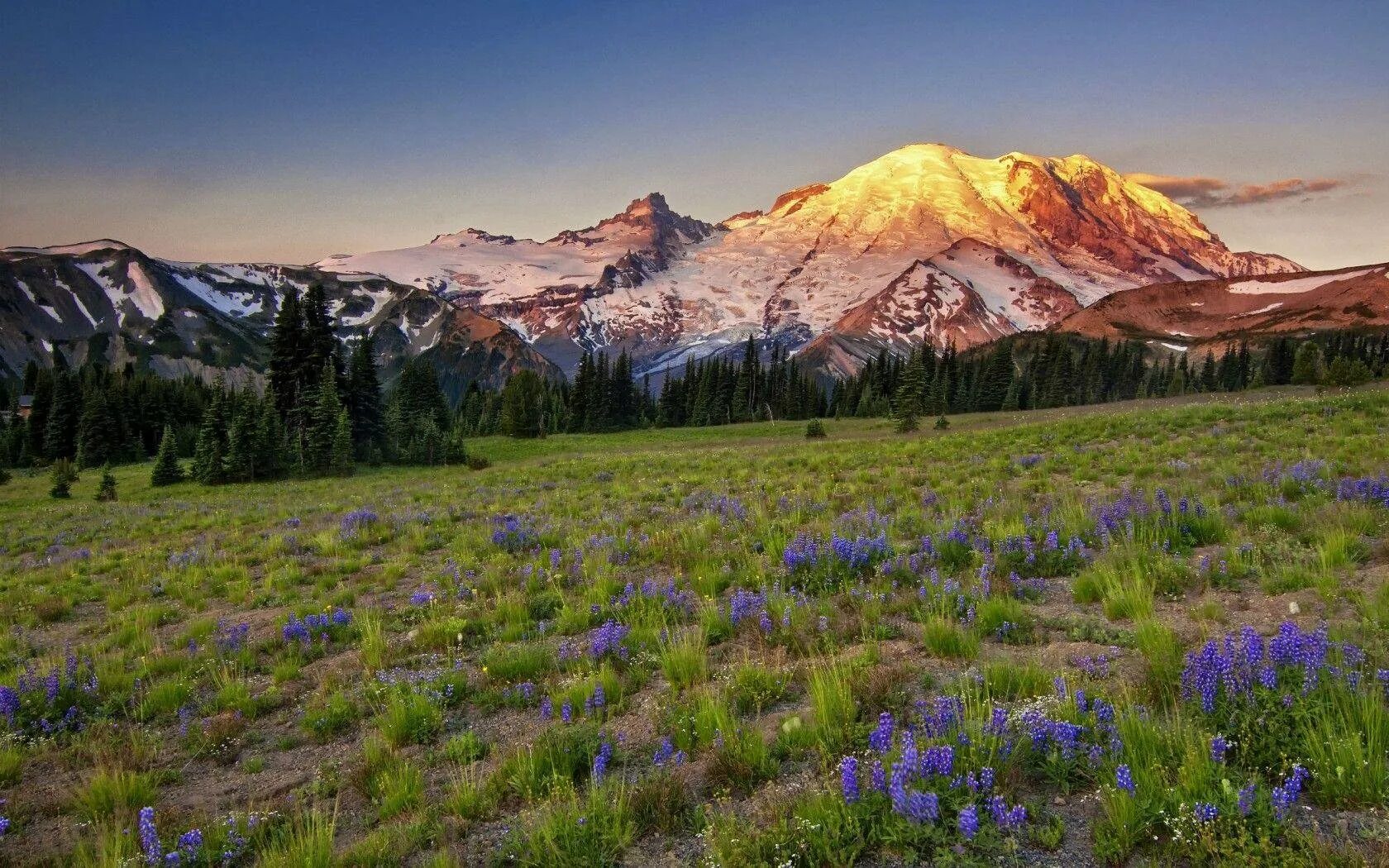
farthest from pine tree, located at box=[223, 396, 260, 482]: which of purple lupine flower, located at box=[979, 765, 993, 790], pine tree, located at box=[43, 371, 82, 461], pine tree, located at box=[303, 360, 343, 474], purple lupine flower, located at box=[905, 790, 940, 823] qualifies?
purple lupine flower, located at box=[979, 765, 993, 790]

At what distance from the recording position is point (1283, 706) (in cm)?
408

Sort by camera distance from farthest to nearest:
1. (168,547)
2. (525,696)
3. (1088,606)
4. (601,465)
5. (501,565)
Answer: (601,465) → (168,547) → (501,565) → (1088,606) → (525,696)

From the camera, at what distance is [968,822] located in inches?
134

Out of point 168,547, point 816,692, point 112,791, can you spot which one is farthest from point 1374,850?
point 168,547

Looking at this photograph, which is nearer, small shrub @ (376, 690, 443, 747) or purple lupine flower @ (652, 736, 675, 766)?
purple lupine flower @ (652, 736, 675, 766)

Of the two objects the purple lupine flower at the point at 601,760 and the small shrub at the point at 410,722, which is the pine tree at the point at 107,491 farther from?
the purple lupine flower at the point at 601,760

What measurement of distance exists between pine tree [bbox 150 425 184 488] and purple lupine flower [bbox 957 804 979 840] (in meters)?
53.1

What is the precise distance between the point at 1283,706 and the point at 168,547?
20346 mm

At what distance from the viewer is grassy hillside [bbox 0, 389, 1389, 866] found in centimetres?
371

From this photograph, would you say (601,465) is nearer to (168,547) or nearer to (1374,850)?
(168,547)

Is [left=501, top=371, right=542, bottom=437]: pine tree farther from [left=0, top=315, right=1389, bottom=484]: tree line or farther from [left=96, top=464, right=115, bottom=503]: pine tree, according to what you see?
[left=96, top=464, right=115, bottom=503]: pine tree

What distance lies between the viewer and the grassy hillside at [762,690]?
371 cm

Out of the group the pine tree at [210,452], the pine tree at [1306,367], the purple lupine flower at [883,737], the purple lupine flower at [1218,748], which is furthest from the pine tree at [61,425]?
the pine tree at [1306,367]

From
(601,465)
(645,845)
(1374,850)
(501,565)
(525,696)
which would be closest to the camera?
(1374,850)
